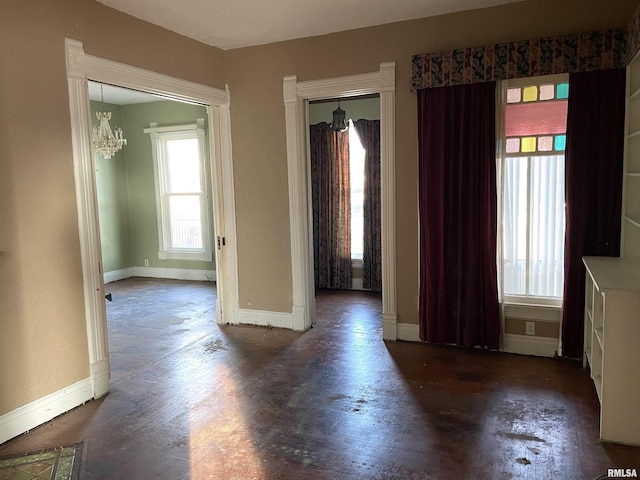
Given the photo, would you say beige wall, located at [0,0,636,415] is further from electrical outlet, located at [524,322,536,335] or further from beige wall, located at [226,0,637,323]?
electrical outlet, located at [524,322,536,335]

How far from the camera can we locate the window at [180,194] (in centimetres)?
750

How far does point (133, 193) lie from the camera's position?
7.96 meters

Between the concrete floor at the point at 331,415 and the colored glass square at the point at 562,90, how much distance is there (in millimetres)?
2042

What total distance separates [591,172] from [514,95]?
0.83 metres

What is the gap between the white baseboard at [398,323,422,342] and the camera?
172 inches

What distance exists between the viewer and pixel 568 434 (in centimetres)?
275

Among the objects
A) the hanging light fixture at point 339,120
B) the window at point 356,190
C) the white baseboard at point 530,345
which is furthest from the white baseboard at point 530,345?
the hanging light fixture at point 339,120

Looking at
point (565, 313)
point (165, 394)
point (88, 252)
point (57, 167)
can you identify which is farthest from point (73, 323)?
point (565, 313)

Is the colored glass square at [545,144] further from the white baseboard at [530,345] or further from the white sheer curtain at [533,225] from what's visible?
the white baseboard at [530,345]

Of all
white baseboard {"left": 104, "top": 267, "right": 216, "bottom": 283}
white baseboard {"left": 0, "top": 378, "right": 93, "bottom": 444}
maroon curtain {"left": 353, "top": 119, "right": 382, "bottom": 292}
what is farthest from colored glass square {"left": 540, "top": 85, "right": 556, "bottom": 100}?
white baseboard {"left": 104, "top": 267, "right": 216, "bottom": 283}

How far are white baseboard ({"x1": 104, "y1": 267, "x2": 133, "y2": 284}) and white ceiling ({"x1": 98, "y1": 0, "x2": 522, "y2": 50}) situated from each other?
4.62 meters

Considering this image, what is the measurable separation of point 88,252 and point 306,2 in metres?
2.37

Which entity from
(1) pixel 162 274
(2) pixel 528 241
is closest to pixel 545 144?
(2) pixel 528 241

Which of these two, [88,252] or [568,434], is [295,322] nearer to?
[88,252]
